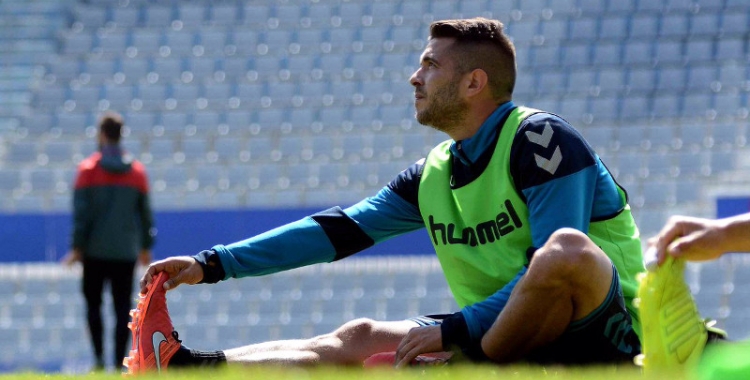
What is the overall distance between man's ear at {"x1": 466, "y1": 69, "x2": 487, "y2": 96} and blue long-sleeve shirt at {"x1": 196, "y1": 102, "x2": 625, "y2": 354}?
94 mm

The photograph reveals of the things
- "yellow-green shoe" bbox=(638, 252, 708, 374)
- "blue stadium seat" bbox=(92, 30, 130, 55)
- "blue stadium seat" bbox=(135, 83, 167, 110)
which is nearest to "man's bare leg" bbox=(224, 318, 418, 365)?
"yellow-green shoe" bbox=(638, 252, 708, 374)

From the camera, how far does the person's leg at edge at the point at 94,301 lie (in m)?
8.25

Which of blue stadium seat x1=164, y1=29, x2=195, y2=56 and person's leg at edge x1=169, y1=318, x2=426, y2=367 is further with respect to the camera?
blue stadium seat x1=164, y1=29, x2=195, y2=56

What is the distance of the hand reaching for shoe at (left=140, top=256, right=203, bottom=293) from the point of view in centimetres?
396

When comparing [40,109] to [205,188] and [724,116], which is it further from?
[724,116]

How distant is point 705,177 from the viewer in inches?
464

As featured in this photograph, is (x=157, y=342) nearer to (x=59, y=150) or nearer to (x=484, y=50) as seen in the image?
(x=484, y=50)

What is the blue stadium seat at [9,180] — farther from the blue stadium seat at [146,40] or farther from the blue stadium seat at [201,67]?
the blue stadium seat at [146,40]

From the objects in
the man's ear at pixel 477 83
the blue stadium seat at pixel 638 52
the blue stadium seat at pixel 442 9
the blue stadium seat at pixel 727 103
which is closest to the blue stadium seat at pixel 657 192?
the blue stadium seat at pixel 727 103

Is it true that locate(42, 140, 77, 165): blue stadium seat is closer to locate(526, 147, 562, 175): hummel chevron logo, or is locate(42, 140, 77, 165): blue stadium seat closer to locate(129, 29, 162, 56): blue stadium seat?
locate(129, 29, 162, 56): blue stadium seat

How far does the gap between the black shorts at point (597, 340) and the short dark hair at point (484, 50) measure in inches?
34.6

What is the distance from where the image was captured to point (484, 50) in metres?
4.10

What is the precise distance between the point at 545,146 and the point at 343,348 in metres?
0.97

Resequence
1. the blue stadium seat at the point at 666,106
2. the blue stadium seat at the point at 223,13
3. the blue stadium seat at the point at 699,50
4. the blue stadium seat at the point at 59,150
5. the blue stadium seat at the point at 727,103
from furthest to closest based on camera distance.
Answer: the blue stadium seat at the point at 223,13, the blue stadium seat at the point at 699,50, the blue stadium seat at the point at 59,150, the blue stadium seat at the point at 666,106, the blue stadium seat at the point at 727,103
